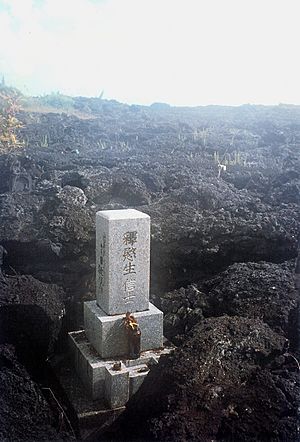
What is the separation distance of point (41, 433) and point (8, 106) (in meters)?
21.2

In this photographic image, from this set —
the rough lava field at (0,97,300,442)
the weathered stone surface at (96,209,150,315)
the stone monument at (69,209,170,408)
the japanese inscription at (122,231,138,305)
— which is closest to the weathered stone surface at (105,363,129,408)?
the stone monument at (69,209,170,408)

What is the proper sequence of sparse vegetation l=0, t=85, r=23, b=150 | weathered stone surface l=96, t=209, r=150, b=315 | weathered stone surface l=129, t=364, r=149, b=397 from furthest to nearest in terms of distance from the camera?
sparse vegetation l=0, t=85, r=23, b=150
weathered stone surface l=96, t=209, r=150, b=315
weathered stone surface l=129, t=364, r=149, b=397

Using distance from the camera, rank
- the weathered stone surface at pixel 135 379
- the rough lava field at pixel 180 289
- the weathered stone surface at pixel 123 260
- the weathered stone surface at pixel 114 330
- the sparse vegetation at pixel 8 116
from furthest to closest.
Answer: the sparse vegetation at pixel 8 116
the weathered stone surface at pixel 114 330
the weathered stone surface at pixel 123 260
the weathered stone surface at pixel 135 379
the rough lava field at pixel 180 289

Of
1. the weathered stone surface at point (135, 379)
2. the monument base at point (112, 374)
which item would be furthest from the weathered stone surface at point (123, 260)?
the weathered stone surface at point (135, 379)

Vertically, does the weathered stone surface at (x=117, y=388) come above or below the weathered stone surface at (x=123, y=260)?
below

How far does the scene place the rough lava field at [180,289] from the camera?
555 cm

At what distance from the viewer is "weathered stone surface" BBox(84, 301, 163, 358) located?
7.25m

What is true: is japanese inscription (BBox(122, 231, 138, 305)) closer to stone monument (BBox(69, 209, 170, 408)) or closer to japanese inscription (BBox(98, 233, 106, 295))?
stone monument (BBox(69, 209, 170, 408))

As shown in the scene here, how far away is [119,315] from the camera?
745 centimetres

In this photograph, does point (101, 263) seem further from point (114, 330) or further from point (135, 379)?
point (135, 379)

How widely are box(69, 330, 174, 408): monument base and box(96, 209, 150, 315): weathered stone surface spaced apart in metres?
0.74

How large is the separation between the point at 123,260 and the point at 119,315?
91cm

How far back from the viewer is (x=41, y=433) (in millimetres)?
5680

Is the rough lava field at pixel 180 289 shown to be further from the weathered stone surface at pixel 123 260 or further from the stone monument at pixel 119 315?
the weathered stone surface at pixel 123 260
